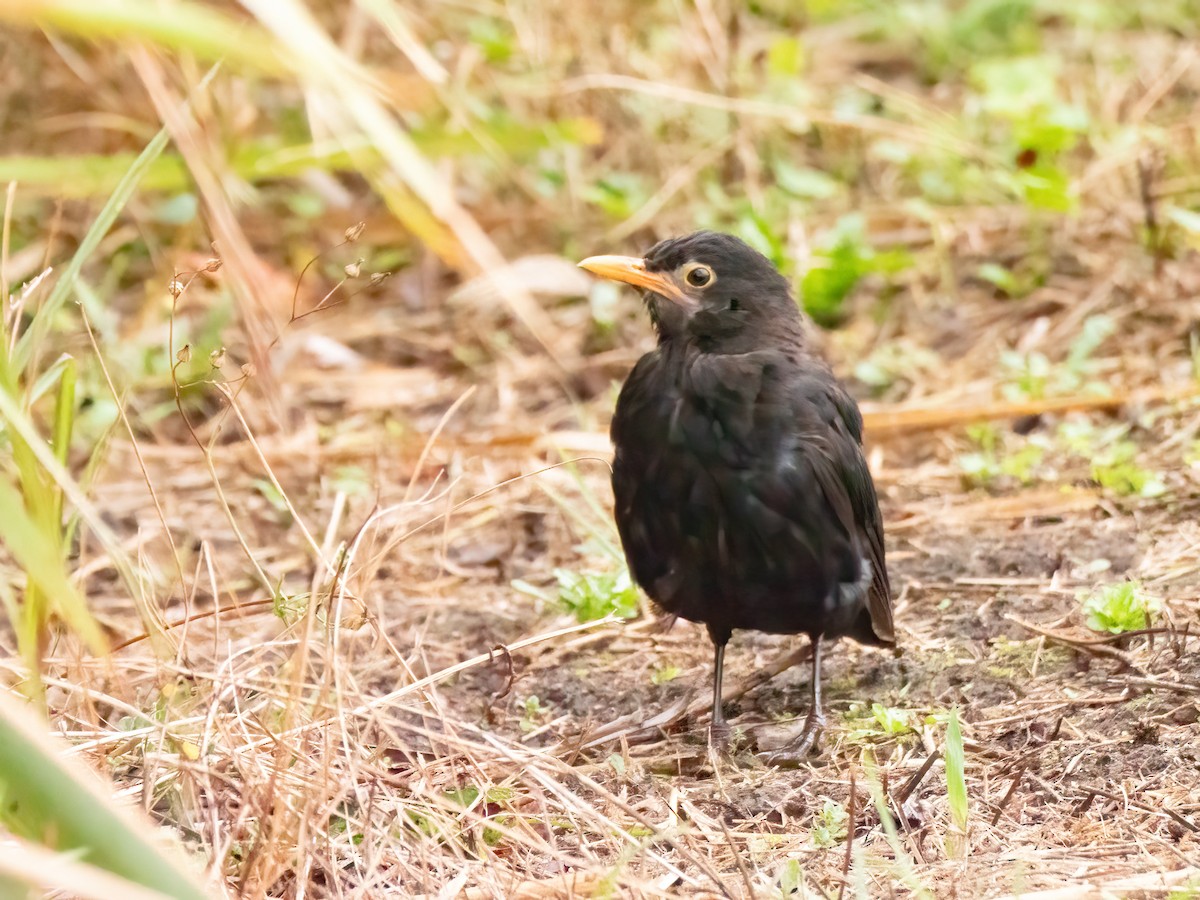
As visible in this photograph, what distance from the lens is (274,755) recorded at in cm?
257

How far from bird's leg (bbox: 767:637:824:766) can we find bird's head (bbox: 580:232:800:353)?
2.51 ft

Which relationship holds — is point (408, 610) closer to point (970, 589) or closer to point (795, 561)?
point (795, 561)

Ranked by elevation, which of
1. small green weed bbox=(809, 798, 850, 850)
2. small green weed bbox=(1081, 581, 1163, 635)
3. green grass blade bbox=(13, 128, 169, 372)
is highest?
green grass blade bbox=(13, 128, 169, 372)

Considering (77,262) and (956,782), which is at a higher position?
(77,262)

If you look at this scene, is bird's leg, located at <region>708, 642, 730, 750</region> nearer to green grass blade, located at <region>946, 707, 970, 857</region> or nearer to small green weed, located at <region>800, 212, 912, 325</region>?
green grass blade, located at <region>946, 707, 970, 857</region>

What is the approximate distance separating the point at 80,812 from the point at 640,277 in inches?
89.0

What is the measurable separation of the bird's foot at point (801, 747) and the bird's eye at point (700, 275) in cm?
107

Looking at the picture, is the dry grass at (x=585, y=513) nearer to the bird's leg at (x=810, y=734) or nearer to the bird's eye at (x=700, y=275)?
the bird's leg at (x=810, y=734)

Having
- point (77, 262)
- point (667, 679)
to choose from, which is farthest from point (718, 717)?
point (77, 262)

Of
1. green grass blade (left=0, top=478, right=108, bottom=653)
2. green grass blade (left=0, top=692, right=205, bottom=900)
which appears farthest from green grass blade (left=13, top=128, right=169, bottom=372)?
green grass blade (left=0, top=692, right=205, bottom=900)

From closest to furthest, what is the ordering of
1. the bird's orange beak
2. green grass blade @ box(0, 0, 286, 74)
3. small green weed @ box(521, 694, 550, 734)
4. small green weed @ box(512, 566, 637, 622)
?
green grass blade @ box(0, 0, 286, 74) → small green weed @ box(521, 694, 550, 734) → the bird's orange beak → small green weed @ box(512, 566, 637, 622)

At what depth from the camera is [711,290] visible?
3506 mm

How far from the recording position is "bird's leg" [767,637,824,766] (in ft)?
10.6

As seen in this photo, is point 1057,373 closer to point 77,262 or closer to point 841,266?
point 841,266
